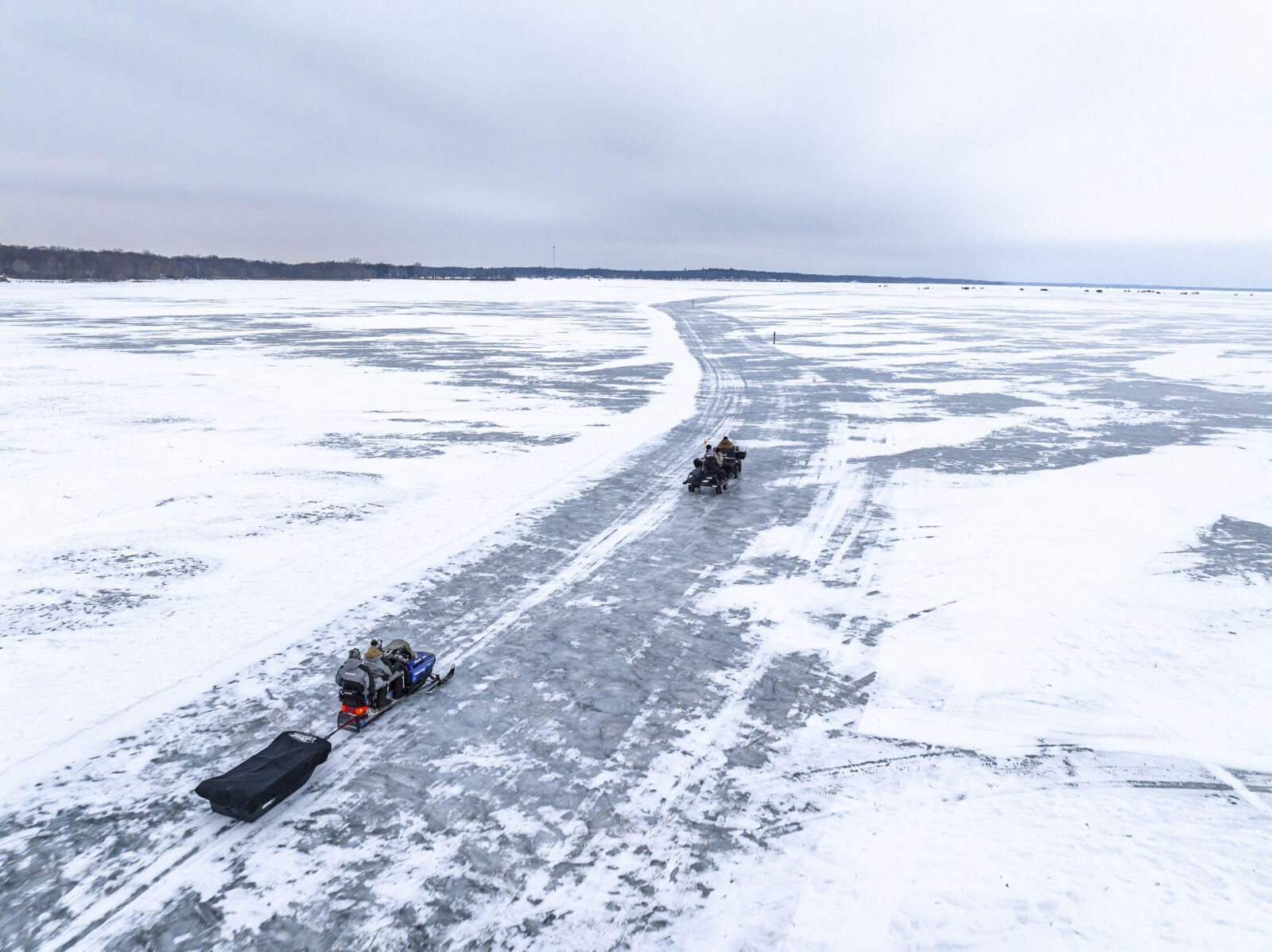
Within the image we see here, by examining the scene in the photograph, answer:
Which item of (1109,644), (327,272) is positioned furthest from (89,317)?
(327,272)

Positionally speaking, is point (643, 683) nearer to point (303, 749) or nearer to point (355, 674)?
point (355, 674)

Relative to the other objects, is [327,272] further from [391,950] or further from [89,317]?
[391,950]

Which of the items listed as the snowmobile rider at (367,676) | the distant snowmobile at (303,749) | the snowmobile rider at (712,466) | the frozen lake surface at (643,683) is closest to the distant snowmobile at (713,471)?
the snowmobile rider at (712,466)

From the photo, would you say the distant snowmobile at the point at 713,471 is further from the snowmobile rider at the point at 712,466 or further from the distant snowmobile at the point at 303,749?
the distant snowmobile at the point at 303,749

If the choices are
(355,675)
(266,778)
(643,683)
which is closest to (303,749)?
(266,778)

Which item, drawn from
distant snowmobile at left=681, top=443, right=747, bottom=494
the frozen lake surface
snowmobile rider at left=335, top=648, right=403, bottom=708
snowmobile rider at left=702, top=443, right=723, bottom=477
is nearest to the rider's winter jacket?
snowmobile rider at left=335, top=648, right=403, bottom=708

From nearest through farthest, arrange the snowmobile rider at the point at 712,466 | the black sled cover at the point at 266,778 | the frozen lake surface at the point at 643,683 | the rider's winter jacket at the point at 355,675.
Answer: the frozen lake surface at the point at 643,683, the black sled cover at the point at 266,778, the rider's winter jacket at the point at 355,675, the snowmobile rider at the point at 712,466
